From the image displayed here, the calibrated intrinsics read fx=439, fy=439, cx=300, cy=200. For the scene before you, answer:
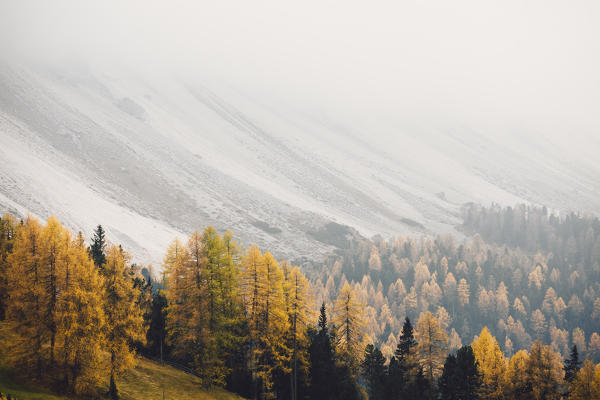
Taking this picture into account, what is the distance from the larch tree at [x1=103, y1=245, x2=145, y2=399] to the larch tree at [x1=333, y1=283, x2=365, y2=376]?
19367 mm

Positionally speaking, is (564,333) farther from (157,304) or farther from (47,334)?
(47,334)

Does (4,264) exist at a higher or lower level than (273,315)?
lower

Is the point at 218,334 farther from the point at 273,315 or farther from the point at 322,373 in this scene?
the point at 322,373

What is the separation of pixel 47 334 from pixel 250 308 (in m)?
15.5

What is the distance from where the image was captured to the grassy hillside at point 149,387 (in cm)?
2778

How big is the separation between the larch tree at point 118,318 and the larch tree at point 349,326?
19367 mm

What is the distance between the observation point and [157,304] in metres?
51.9

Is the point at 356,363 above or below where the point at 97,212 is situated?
above

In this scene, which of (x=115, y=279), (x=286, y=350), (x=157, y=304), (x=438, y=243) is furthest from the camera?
(x=438, y=243)

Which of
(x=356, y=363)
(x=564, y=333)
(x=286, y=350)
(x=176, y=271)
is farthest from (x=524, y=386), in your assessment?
(x=564, y=333)

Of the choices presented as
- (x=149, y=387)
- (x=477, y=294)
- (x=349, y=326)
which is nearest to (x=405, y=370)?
(x=349, y=326)

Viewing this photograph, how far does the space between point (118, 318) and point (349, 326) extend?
71.7 feet

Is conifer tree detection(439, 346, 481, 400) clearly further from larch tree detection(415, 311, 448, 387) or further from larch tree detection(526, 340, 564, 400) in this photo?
larch tree detection(526, 340, 564, 400)

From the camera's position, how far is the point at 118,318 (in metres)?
32.1
